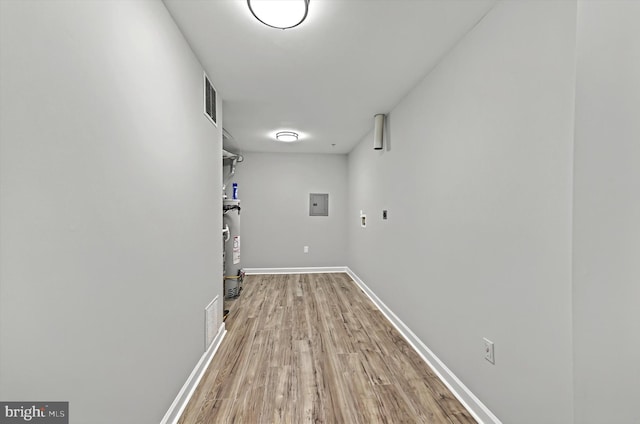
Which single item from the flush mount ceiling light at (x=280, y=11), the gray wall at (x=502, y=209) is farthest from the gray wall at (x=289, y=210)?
the flush mount ceiling light at (x=280, y=11)

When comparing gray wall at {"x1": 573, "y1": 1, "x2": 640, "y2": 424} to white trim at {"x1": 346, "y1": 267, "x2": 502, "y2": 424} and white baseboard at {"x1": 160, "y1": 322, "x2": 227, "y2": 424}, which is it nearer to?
white trim at {"x1": 346, "y1": 267, "x2": 502, "y2": 424}

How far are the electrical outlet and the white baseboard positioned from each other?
1907 mm

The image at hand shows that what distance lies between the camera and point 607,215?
2.41ft

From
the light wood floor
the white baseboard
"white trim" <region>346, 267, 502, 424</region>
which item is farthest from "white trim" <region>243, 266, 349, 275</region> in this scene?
the white baseboard

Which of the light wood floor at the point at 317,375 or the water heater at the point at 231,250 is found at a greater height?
the water heater at the point at 231,250

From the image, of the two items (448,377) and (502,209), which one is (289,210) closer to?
(448,377)

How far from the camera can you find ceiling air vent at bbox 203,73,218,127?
2216 millimetres

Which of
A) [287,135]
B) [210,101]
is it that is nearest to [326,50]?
[210,101]

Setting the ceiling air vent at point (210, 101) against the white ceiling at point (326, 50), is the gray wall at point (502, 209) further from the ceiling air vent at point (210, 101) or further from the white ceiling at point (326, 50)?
the ceiling air vent at point (210, 101)

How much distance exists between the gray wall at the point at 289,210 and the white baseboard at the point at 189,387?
3.04 meters

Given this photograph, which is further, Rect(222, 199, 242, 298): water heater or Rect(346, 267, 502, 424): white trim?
Rect(222, 199, 242, 298): water heater

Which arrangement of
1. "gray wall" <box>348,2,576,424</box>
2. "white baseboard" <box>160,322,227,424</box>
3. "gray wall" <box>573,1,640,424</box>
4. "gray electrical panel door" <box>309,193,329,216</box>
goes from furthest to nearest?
"gray electrical panel door" <box>309,193,329,216</box>, "white baseboard" <box>160,322,227,424</box>, "gray wall" <box>348,2,576,424</box>, "gray wall" <box>573,1,640,424</box>

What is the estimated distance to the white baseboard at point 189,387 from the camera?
153 centimetres

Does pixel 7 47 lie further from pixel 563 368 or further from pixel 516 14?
pixel 563 368
